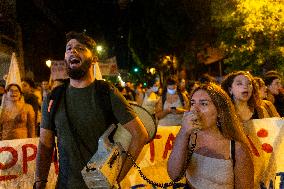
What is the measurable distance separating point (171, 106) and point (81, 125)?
540 centimetres

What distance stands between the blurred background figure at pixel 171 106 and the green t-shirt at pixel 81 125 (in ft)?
16.3

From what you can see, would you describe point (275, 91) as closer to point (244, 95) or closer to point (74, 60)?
point (244, 95)

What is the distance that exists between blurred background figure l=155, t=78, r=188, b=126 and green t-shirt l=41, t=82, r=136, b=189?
4.95 metres

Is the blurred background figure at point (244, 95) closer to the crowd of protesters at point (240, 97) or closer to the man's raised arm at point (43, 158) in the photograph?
the crowd of protesters at point (240, 97)

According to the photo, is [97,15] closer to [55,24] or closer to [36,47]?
[55,24]

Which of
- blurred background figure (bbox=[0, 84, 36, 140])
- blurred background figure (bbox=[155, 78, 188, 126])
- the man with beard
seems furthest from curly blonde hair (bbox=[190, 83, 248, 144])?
blurred background figure (bbox=[155, 78, 188, 126])

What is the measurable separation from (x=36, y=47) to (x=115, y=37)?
28368mm

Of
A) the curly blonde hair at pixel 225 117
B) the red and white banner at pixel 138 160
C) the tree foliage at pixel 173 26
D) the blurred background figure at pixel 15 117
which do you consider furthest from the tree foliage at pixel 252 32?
the curly blonde hair at pixel 225 117

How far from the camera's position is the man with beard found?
3.30m

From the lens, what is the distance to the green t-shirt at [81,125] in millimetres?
3291

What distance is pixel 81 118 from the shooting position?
11.0 ft

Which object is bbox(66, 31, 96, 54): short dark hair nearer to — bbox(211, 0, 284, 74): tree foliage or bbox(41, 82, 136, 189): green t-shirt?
bbox(41, 82, 136, 189): green t-shirt

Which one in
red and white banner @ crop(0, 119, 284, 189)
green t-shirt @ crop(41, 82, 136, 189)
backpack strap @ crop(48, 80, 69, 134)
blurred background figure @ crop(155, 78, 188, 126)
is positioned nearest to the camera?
green t-shirt @ crop(41, 82, 136, 189)

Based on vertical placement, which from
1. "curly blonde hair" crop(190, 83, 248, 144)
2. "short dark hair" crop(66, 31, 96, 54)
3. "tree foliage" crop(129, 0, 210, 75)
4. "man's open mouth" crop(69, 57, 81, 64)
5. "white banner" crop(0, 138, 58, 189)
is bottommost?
"white banner" crop(0, 138, 58, 189)
